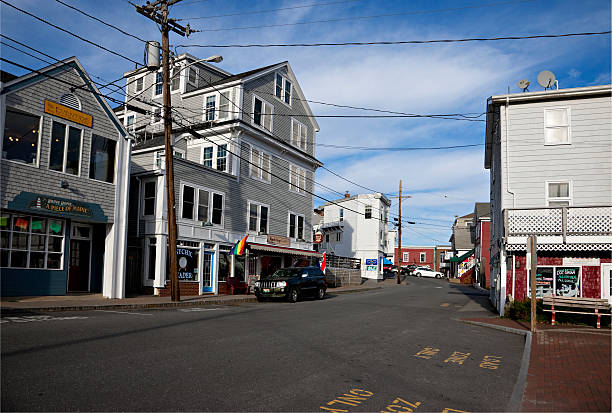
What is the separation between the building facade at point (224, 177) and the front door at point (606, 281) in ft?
55.6

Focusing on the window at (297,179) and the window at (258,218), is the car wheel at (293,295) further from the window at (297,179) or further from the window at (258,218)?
the window at (297,179)

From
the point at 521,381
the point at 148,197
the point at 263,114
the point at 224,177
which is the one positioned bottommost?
the point at 521,381

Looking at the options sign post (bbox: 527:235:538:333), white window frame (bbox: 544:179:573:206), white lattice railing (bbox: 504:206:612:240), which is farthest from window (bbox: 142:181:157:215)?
white window frame (bbox: 544:179:573:206)

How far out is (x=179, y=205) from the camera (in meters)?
25.1

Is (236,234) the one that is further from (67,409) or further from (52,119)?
(67,409)

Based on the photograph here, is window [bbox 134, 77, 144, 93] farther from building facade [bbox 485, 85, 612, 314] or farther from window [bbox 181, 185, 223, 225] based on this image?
building facade [bbox 485, 85, 612, 314]

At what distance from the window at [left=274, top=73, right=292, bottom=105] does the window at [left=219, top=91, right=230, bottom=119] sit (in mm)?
4162

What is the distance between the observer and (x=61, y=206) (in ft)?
61.4

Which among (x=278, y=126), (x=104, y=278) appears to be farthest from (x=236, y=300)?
(x=278, y=126)

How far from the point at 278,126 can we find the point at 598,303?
22.5 m

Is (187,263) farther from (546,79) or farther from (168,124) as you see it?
(546,79)

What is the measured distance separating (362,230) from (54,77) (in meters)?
41.9

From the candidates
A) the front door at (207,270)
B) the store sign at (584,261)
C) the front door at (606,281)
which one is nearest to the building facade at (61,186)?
the front door at (207,270)

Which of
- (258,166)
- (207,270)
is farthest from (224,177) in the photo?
(207,270)
